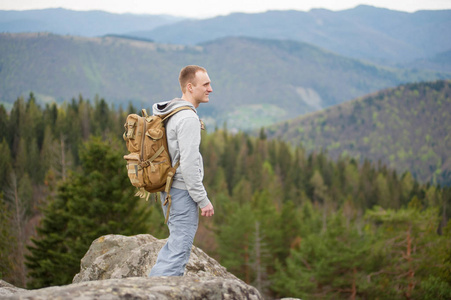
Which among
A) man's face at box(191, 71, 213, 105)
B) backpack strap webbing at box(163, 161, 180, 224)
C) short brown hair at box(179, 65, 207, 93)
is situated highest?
short brown hair at box(179, 65, 207, 93)

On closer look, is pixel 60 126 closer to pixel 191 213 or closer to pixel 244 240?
pixel 244 240

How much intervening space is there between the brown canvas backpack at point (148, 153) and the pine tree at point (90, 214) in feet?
58.2

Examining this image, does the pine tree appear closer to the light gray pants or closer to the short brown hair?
the light gray pants

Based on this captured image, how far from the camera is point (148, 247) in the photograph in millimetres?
8664

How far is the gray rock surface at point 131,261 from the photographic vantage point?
8.30m

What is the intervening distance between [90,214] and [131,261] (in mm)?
17233

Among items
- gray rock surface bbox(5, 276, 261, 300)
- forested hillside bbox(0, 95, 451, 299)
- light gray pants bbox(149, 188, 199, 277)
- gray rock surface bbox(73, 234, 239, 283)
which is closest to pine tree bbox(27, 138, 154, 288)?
forested hillside bbox(0, 95, 451, 299)

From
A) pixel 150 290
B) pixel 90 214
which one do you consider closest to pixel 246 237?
pixel 90 214

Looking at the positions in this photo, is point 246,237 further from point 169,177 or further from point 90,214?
point 169,177

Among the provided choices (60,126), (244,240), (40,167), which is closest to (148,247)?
(244,240)

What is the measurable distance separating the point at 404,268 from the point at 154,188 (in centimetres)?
2844

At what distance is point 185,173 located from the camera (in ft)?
19.5

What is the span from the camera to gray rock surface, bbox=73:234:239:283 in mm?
8305

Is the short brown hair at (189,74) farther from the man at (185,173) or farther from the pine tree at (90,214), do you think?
the pine tree at (90,214)
